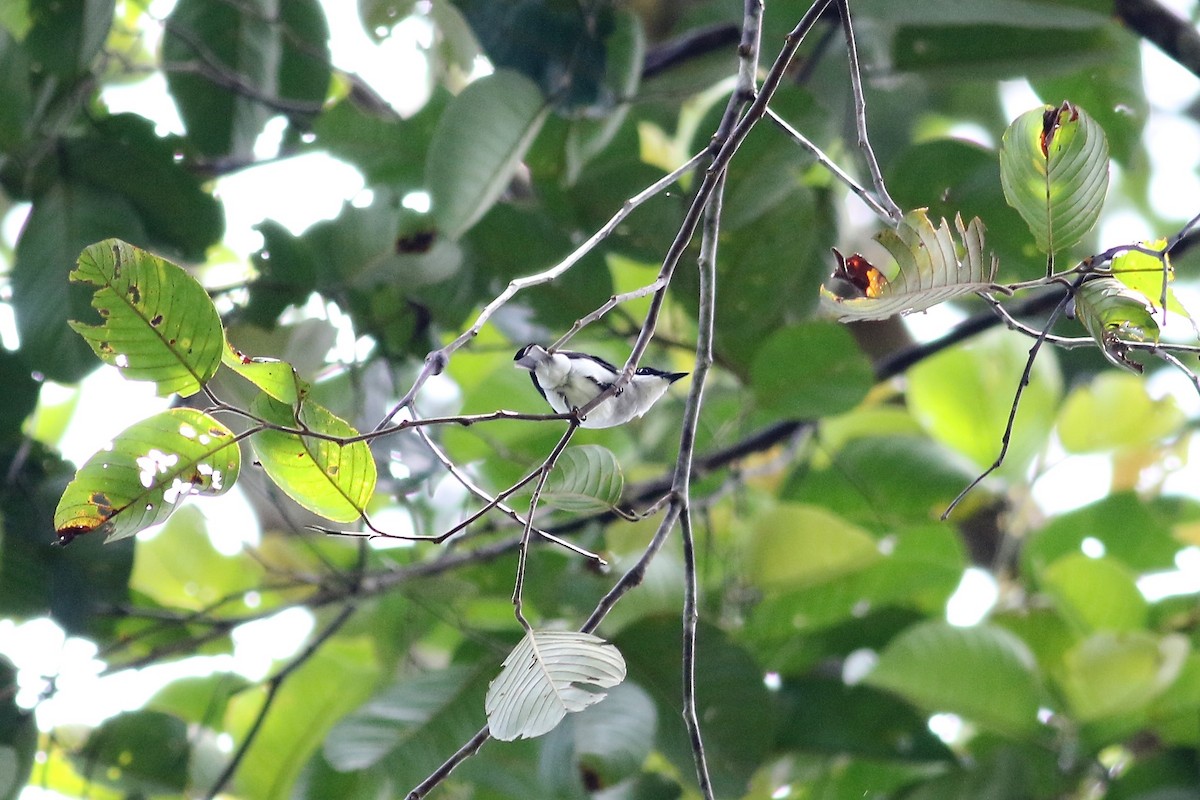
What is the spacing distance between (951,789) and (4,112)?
2.03 m

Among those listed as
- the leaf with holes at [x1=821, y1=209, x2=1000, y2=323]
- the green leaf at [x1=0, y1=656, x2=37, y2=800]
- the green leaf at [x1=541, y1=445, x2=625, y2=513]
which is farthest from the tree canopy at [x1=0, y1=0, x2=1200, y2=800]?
the leaf with holes at [x1=821, y1=209, x2=1000, y2=323]

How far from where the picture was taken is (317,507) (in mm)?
963

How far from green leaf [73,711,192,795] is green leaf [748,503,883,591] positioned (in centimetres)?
111

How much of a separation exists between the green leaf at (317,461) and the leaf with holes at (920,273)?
43 cm

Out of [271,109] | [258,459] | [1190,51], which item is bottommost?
[258,459]

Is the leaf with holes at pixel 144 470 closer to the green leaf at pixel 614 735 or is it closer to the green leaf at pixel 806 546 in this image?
the green leaf at pixel 614 735

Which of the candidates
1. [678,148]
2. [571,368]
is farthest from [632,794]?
[678,148]

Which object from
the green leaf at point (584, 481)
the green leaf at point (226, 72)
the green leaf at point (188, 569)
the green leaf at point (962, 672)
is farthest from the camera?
the green leaf at point (188, 569)

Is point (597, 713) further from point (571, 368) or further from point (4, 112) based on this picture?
point (4, 112)

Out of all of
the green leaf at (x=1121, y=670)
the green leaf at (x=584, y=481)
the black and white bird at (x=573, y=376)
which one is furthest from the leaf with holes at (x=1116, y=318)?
the green leaf at (x=1121, y=670)

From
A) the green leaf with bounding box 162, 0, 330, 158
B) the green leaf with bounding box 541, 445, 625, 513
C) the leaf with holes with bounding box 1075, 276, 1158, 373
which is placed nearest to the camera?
the leaf with holes with bounding box 1075, 276, 1158, 373

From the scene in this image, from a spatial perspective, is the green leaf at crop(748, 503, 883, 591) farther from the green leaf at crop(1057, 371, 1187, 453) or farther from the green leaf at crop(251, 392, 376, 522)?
the green leaf at crop(251, 392, 376, 522)

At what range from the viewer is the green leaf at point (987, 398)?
248 centimetres

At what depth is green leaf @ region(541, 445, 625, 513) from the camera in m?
1.02
